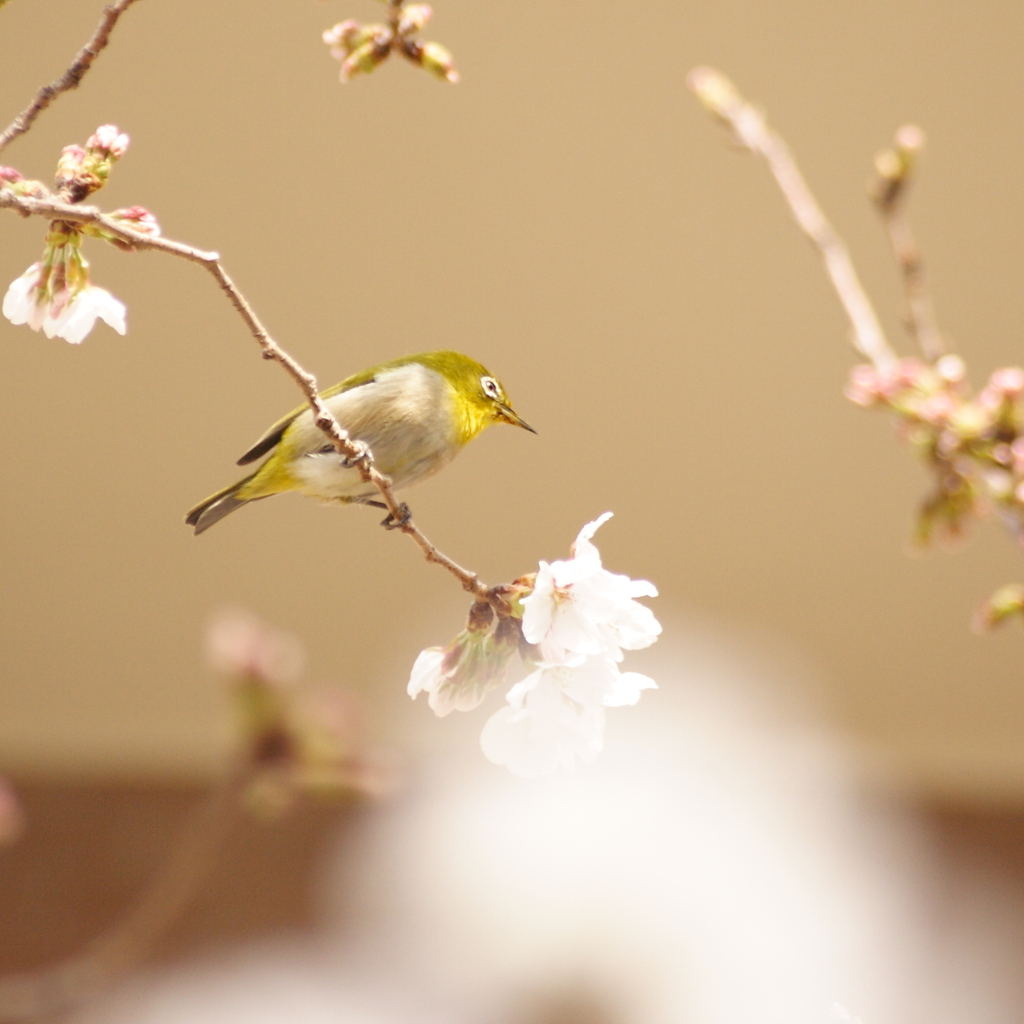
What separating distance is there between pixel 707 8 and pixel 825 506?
859 mm

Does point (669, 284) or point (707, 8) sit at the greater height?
point (707, 8)

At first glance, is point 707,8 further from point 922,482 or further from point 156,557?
point 156,557

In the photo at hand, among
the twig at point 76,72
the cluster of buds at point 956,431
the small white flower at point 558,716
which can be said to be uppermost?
the cluster of buds at point 956,431

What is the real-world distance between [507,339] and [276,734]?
669 millimetres

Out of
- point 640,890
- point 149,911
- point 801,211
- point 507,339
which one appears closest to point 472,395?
point 801,211

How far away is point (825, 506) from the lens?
6.10 feet

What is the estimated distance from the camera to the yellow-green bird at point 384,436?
0.47 metres

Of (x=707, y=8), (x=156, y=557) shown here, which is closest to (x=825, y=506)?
(x=707, y=8)

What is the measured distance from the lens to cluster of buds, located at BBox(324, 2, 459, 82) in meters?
0.34

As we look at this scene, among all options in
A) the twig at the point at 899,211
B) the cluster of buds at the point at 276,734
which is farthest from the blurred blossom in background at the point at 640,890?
the twig at the point at 899,211

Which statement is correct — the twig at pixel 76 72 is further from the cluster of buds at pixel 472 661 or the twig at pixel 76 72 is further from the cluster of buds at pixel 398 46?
the cluster of buds at pixel 472 661

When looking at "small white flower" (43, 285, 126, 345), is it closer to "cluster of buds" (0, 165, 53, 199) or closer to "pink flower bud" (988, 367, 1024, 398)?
"cluster of buds" (0, 165, 53, 199)

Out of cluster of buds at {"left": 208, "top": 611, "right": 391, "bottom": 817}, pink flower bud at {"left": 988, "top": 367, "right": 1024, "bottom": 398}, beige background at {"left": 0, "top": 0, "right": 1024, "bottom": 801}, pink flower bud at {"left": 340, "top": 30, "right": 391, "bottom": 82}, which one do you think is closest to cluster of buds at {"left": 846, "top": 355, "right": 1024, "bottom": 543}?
pink flower bud at {"left": 988, "top": 367, "right": 1024, "bottom": 398}

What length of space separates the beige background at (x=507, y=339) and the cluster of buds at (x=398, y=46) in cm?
48
